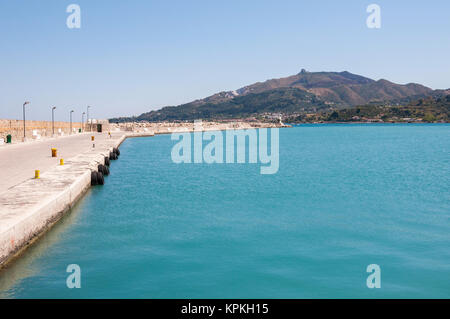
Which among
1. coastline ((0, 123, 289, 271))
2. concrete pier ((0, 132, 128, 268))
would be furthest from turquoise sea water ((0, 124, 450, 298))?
concrete pier ((0, 132, 128, 268))

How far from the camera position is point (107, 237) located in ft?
50.6

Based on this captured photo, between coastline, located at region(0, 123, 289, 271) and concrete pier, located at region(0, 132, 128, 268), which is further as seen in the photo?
concrete pier, located at region(0, 132, 128, 268)

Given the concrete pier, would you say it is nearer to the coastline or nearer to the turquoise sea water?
the coastline

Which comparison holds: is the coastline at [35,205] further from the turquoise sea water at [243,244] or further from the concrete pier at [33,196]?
the turquoise sea water at [243,244]

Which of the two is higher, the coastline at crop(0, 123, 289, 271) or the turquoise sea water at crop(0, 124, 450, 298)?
the coastline at crop(0, 123, 289, 271)

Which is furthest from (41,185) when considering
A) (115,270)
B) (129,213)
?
(115,270)

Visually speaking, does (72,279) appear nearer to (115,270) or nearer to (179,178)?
(115,270)

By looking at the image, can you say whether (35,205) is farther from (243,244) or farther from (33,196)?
(243,244)

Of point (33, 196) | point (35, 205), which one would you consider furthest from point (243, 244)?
point (33, 196)

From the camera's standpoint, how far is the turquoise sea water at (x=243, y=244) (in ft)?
37.1

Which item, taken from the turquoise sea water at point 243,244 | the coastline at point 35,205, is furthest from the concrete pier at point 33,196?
the turquoise sea water at point 243,244

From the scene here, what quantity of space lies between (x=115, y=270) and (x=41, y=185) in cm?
734

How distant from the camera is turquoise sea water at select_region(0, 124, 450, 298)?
445 inches
